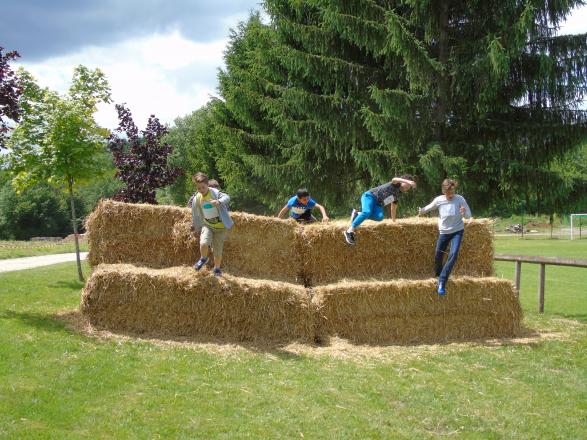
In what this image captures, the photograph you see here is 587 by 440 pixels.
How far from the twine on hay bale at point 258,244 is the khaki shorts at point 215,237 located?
58cm

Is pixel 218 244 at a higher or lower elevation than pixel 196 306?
higher

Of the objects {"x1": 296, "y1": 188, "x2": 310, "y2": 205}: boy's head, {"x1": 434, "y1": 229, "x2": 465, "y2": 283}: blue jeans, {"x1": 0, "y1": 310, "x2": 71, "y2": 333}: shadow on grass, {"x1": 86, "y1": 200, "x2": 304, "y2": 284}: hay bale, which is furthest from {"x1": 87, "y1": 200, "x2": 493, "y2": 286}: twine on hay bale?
{"x1": 0, "y1": 310, "x2": 71, "y2": 333}: shadow on grass

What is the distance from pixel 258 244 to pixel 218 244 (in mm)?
862

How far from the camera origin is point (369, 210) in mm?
9086

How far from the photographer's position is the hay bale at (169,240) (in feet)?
29.2

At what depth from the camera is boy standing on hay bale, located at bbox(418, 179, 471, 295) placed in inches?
337

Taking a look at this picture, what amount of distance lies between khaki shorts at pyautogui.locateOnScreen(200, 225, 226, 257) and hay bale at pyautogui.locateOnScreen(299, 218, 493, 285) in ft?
4.54

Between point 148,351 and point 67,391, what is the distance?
1652 mm

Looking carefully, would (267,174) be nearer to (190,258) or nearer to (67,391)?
(190,258)

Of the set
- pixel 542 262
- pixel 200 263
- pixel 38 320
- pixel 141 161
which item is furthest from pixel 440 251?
pixel 141 161

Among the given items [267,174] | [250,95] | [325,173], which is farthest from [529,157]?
[250,95]

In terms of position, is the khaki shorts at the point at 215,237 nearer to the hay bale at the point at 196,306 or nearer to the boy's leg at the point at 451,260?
the hay bale at the point at 196,306

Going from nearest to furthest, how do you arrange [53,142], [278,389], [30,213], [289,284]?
[278,389]
[289,284]
[53,142]
[30,213]

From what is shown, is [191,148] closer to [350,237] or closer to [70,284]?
[70,284]
